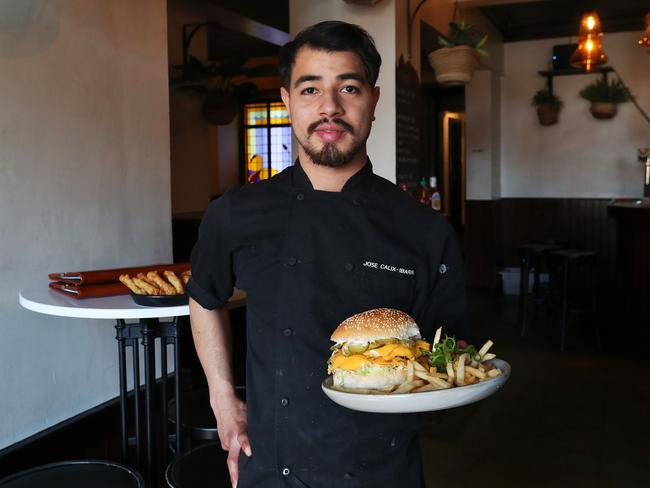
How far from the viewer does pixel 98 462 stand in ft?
6.23

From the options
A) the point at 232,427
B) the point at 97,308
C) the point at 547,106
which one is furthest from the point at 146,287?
the point at 547,106

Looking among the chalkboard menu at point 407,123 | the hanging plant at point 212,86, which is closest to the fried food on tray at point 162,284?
the chalkboard menu at point 407,123

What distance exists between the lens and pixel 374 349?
1.23 m

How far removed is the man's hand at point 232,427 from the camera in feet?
4.94

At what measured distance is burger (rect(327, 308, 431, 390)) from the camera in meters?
1.19

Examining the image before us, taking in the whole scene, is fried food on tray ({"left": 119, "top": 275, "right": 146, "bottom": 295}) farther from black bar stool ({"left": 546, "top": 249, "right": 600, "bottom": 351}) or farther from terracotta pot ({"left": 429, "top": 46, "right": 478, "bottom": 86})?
black bar stool ({"left": 546, "top": 249, "right": 600, "bottom": 351})

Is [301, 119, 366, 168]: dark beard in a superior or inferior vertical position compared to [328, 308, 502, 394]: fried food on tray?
superior

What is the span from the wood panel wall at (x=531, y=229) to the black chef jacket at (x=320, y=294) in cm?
754

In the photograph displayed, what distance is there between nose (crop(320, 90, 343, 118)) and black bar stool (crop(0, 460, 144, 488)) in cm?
111

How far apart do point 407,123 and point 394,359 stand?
3.83 m

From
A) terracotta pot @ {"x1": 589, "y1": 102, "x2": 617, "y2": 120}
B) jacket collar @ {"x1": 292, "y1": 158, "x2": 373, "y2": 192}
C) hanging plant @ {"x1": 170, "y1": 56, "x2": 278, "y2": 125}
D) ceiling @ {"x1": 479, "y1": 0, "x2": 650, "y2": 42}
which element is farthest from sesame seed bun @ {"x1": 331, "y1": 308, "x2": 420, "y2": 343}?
terracotta pot @ {"x1": 589, "y1": 102, "x2": 617, "y2": 120}

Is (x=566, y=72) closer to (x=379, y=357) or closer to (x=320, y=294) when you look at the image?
(x=320, y=294)

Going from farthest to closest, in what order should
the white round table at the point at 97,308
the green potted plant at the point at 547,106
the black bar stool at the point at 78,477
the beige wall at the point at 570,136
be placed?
1. the green potted plant at the point at 547,106
2. the beige wall at the point at 570,136
3. the white round table at the point at 97,308
4. the black bar stool at the point at 78,477

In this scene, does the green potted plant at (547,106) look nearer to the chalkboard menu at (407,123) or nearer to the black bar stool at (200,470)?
the chalkboard menu at (407,123)
